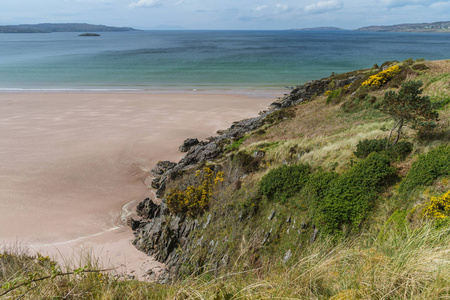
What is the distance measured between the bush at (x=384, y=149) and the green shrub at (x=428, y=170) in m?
1.33

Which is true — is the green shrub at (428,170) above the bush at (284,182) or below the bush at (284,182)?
above

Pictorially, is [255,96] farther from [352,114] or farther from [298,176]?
[298,176]

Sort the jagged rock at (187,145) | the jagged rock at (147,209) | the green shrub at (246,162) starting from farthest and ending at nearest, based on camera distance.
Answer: the jagged rock at (187,145)
the jagged rock at (147,209)
the green shrub at (246,162)

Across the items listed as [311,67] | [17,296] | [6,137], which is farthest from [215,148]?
[311,67]

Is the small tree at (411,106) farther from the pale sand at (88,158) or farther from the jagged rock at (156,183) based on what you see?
the jagged rock at (156,183)

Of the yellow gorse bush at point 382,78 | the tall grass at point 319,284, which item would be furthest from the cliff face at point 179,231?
the yellow gorse bush at point 382,78

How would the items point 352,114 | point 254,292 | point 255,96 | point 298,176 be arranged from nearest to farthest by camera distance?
point 254,292 < point 298,176 < point 352,114 < point 255,96

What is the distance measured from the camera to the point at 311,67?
2864 inches

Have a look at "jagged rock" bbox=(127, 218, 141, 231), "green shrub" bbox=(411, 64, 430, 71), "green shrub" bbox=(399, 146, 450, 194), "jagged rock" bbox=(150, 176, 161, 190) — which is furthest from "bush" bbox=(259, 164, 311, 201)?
"green shrub" bbox=(411, 64, 430, 71)

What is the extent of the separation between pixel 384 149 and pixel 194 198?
7.29 m

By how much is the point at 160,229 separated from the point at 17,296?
30.7 feet

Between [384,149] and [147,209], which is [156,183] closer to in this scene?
[147,209]

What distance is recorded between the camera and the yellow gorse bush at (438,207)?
6277 mm

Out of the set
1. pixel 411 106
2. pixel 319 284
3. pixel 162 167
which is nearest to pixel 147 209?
pixel 162 167
